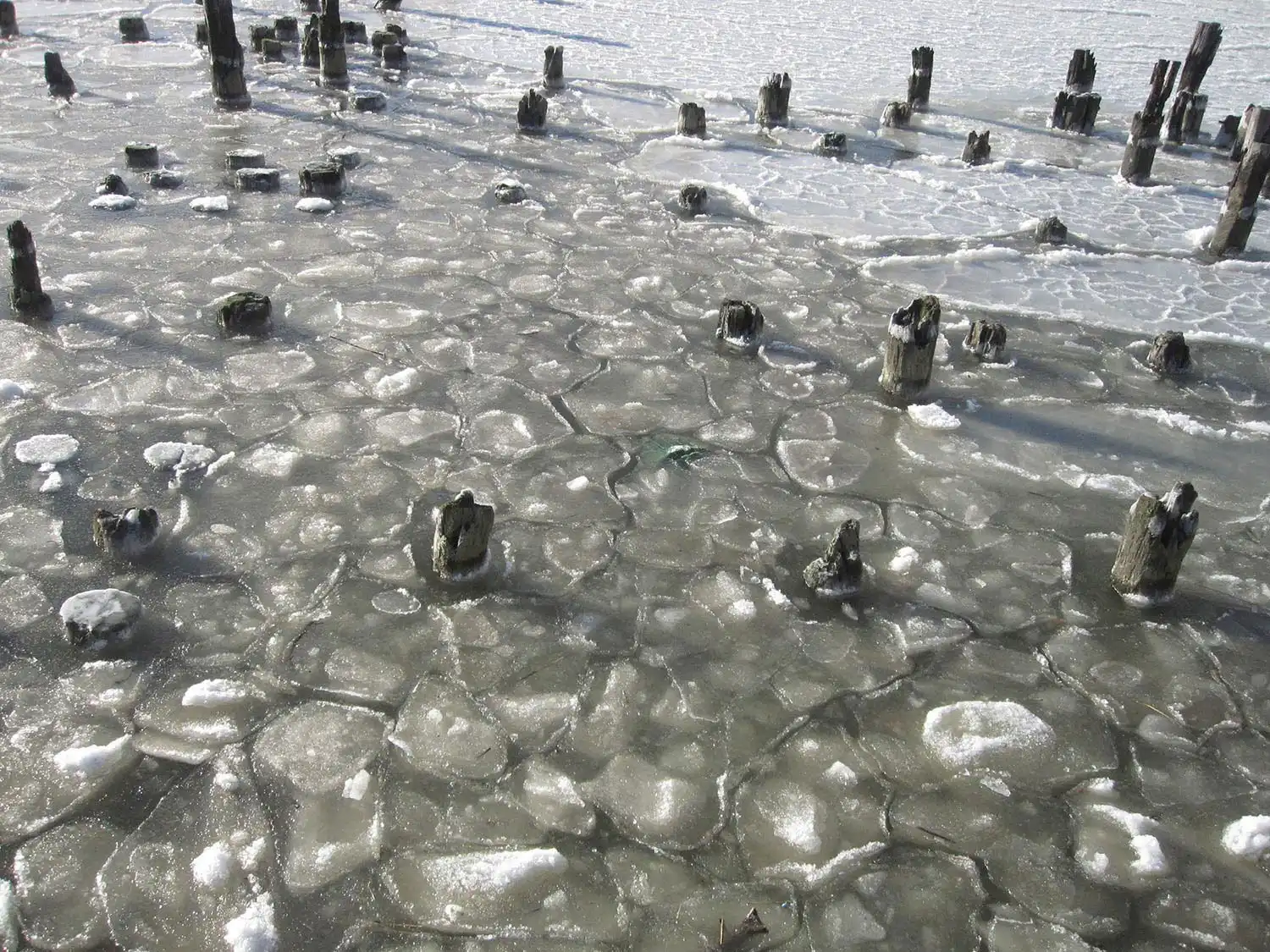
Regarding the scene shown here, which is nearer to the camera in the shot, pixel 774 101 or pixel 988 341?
pixel 988 341

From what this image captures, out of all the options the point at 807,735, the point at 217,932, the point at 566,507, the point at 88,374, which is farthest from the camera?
the point at 88,374

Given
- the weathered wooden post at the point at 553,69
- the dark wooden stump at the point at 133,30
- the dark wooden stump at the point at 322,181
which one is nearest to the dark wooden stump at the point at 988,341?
the dark wooden stump at the point at 322,181

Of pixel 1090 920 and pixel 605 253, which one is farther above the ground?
pixel 605 253

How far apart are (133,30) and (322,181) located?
24.6ft

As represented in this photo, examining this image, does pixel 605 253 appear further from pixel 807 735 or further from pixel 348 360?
pixel 807 735

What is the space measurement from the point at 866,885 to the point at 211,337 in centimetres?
498

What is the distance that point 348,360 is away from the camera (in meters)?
5.90

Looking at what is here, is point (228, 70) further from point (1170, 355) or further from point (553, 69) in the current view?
point (1170, 355)

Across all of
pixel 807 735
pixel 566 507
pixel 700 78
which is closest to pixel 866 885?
pixel 807 735

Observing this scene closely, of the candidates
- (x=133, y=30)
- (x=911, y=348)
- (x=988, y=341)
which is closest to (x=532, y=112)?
(x=988, y=341)

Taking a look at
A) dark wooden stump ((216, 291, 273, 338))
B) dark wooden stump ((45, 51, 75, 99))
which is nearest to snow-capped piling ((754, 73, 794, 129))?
dark wooden stump ((216, 291, 273, 338))

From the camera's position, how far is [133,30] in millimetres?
13336

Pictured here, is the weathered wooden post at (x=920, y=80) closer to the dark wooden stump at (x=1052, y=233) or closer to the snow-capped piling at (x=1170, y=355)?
the dark wooden stump at (x=1052, y=233)

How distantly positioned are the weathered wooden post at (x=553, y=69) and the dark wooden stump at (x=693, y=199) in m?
4.70
